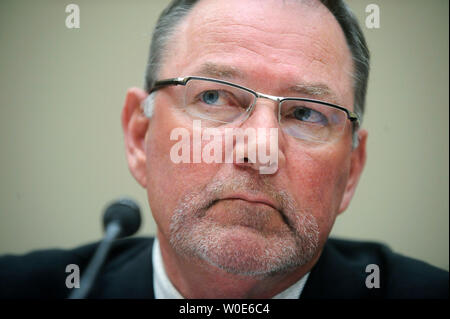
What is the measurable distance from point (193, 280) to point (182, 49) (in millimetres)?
738

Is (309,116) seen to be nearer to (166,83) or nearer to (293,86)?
(293,86)

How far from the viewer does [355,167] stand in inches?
50.7

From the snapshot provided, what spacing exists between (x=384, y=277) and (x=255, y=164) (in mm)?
838

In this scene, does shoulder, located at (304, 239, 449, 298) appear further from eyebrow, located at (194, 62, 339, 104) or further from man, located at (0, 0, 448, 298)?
eyebrow, located at (194, 62, 339, 104)

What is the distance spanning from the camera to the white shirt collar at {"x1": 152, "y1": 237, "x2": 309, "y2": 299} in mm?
1154

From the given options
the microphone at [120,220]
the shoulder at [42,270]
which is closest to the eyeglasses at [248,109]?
the microphone at [120,220]

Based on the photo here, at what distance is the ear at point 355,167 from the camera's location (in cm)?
125

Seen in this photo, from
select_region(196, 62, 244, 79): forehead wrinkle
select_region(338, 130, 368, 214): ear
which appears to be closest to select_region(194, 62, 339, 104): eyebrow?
select_region(196, 62, 244, 79): forehead wrinkle

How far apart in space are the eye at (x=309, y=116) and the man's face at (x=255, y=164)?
54 mm

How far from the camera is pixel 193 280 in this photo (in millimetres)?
1105

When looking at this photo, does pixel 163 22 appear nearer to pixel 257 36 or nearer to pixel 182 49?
pixel 182 49

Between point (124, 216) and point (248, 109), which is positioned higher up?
point (248, 109)

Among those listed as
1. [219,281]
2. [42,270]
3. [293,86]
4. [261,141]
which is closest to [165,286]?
[219,281]
